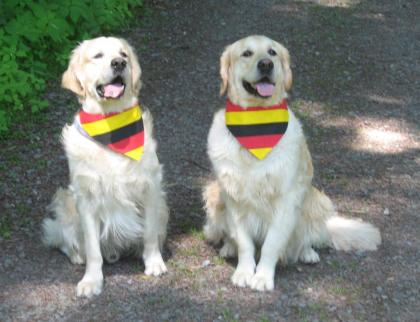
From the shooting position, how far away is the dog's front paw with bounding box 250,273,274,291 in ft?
13.9

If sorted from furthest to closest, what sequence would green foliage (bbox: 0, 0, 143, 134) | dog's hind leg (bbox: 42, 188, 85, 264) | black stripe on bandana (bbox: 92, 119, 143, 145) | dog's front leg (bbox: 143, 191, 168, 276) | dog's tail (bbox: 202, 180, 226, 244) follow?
green foliage (bbox: 0, 0, 143, 134) < dog's tail (bbox: 202, 180, 226, 244) < dog's hind leg (bbox: 42, 188, 85, 264) < dog's front leg (bbox: 143, 191, 168, 276) < black stripe on bandana (bbox: 92, 119, 143, 145)

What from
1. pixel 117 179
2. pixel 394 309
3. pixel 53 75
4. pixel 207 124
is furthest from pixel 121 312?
pixel 53 75

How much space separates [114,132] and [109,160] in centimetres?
18

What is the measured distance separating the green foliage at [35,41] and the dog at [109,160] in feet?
7.90

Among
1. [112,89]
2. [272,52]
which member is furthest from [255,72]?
[112,89]

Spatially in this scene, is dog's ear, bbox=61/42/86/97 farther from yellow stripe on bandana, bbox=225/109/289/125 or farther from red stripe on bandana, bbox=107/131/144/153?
yellow stripe on bandana, bbox=225/109/289/125

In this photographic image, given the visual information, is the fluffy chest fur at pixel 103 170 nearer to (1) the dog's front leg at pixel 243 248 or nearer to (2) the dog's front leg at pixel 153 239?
(2) the dog's front leg at pixel 153 239

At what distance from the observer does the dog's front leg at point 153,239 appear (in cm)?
443

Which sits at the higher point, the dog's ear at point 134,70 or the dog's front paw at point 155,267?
the dog's ear at point 134,70

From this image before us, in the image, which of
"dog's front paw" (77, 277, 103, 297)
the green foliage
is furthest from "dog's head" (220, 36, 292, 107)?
the green foliage

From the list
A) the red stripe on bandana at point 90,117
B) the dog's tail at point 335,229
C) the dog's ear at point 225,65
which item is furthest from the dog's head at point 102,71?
the dog's tail at point 335,229

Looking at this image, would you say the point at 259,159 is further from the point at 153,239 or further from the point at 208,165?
the point at 208,165

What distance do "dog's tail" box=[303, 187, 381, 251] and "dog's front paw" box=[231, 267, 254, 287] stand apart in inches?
22.5

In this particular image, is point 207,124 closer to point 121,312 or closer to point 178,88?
point 178,88
